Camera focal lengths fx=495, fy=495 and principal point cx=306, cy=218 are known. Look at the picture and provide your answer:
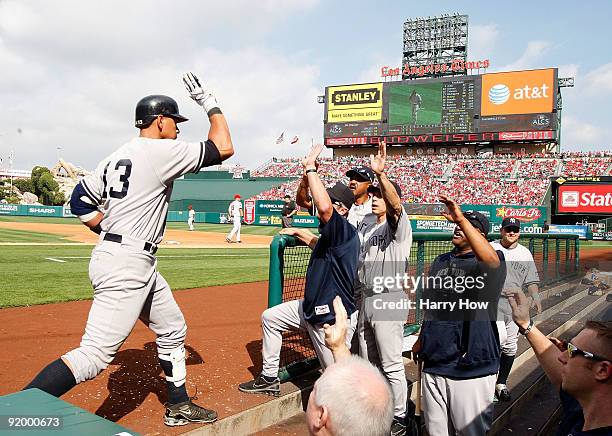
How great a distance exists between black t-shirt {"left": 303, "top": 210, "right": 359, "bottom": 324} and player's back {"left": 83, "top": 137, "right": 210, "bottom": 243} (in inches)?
42.4

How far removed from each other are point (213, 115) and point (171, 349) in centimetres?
159

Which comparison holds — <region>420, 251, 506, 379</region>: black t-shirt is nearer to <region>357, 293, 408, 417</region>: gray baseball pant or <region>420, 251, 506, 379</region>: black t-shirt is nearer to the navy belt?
<region>357, 293, 408, 417</region>: gray baseball pant

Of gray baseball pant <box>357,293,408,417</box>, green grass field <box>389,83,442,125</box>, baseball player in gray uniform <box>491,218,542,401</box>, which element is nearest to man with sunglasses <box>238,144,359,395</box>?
gray baseball pant <box>357,293,408,417</box>

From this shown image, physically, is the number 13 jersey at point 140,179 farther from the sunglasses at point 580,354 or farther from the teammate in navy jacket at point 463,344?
the sunglasses at point 580,354

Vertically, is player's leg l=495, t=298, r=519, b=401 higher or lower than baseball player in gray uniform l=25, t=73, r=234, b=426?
lower

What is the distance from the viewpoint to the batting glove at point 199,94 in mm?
3303

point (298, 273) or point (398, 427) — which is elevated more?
point (298, 273)

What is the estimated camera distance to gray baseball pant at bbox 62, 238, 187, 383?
2754 mm

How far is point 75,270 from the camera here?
1107 cm

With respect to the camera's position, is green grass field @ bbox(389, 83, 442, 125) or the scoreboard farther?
green grass field @ bbox(389, 83, 442, 125)

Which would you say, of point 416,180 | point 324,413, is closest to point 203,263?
point 324,413

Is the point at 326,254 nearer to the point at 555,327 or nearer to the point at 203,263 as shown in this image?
the point at 555,327

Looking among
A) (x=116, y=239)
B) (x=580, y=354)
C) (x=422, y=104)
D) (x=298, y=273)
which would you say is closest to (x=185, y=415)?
(x=116, y=239)

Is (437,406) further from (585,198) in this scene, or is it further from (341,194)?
(585,198)
